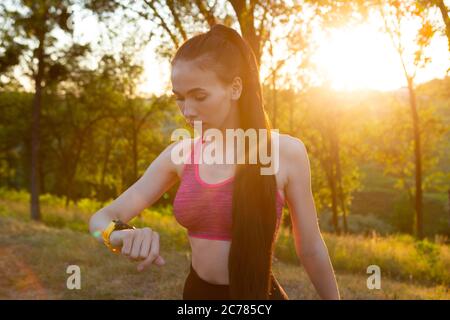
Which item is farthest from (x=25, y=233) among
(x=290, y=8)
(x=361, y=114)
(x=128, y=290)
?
(x=361, y=114)

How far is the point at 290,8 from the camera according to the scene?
1157cm

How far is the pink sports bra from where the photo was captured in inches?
81.7

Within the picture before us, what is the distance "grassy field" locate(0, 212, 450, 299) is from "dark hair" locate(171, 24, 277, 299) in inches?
307

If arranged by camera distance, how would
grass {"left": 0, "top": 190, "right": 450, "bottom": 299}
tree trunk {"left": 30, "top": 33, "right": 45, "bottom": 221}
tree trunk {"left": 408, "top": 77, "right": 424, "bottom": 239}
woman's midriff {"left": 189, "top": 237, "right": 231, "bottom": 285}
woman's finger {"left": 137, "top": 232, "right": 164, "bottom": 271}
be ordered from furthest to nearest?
tree trunk {"left": 408, "top": 77, "right": 424, "bottom": 239} → tree trunk {"left": 30, "top": 33, "right": 45, "bottom": 221} → grass {"left": 0, "top": 190, "right": 450, "bottom": 299} → woman's midriff {"left": 189, "top": 237, "right": 231, "bottom": 285} → woman's finger {"left": 137, "top": 232, "right": 164, "bottom": 271}

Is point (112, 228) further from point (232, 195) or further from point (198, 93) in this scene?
point (198, 93)

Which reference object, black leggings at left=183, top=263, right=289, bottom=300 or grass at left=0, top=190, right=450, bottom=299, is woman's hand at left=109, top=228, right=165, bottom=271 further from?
grass at left=0, top=190, right=450, bottom=299

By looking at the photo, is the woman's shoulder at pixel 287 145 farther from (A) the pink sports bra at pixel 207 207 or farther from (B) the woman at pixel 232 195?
(A) the pink sports bra at pixel 207 207

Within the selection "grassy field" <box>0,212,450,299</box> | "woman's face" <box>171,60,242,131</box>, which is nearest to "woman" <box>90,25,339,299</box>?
"woman's face" <box>171,60,242,131</box>

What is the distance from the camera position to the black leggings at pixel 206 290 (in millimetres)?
2193

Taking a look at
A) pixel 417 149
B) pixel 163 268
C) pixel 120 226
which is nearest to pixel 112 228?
pixel 120 226

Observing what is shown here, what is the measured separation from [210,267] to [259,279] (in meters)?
0.25

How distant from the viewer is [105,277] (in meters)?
10.9

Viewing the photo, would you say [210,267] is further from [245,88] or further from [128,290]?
[128,290]
